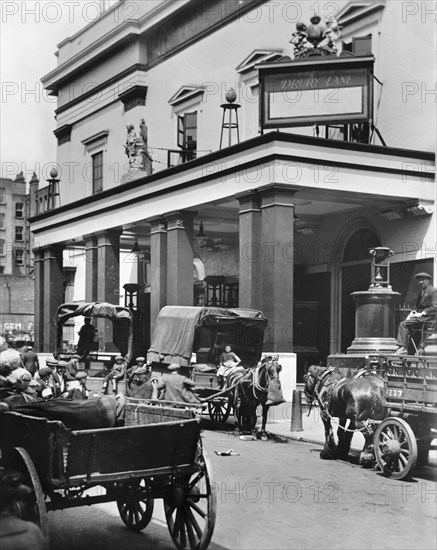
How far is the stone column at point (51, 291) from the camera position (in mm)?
33384

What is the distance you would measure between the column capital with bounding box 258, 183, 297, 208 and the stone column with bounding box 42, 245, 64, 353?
1528 cm

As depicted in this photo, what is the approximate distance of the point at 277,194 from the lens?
20406 mm

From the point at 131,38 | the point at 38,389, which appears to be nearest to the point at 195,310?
the point at 38,389

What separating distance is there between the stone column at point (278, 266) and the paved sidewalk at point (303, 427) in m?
1.71

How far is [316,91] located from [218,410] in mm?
9267

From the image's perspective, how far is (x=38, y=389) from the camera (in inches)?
556

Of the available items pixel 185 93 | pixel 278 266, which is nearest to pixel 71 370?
pixel 278 266

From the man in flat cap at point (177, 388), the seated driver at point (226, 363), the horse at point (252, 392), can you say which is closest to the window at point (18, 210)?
the seated driver at point (226, 363)

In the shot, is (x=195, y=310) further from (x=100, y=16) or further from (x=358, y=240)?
(x=100, y=16)

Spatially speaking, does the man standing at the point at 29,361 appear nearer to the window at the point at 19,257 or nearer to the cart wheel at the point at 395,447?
the cart wheel at the point at 395,447

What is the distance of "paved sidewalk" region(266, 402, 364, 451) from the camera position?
1598 centimetres

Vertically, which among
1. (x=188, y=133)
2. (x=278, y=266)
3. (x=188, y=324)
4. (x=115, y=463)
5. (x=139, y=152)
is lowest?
(x=115, y=463)

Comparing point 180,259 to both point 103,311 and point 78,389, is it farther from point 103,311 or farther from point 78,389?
point 78,389

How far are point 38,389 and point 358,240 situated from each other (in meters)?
14.1
